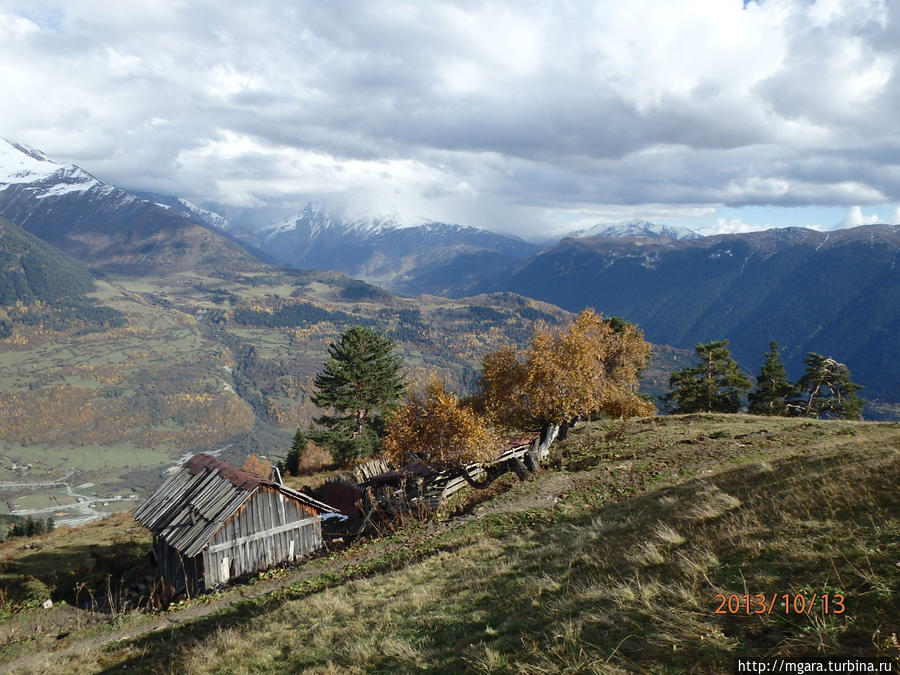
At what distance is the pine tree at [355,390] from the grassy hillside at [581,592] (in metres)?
34.3

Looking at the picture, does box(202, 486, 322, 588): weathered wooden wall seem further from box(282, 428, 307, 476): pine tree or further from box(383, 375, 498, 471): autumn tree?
box(282, 428, 307, 476): pine tree

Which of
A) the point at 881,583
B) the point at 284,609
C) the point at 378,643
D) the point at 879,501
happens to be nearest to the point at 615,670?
the point at 881,583

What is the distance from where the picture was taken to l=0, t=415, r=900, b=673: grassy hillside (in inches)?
261

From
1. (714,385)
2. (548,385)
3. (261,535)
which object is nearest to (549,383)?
(548,385)

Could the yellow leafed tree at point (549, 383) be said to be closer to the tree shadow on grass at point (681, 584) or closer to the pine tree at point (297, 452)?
the tree shadow on grass at point (681, 584)

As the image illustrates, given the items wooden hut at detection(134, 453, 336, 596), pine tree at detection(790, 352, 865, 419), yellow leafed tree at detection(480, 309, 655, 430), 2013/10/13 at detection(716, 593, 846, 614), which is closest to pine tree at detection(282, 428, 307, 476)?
wooden hut at detection(134, 453, 336, 596)

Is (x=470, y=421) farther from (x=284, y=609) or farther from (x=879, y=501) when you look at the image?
(x=879, y=501)

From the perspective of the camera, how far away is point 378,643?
9.95 m

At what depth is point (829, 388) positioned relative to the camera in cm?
5300

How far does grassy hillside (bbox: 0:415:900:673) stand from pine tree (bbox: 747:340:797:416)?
3982 centimetres

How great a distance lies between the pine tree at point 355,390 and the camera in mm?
56656

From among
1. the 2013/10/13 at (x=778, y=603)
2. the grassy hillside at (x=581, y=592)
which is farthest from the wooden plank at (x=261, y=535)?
the 2013/10/13 at (x=778, y=603)

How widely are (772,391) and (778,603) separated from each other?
6171 centimetres

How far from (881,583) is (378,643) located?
9.12 meters
